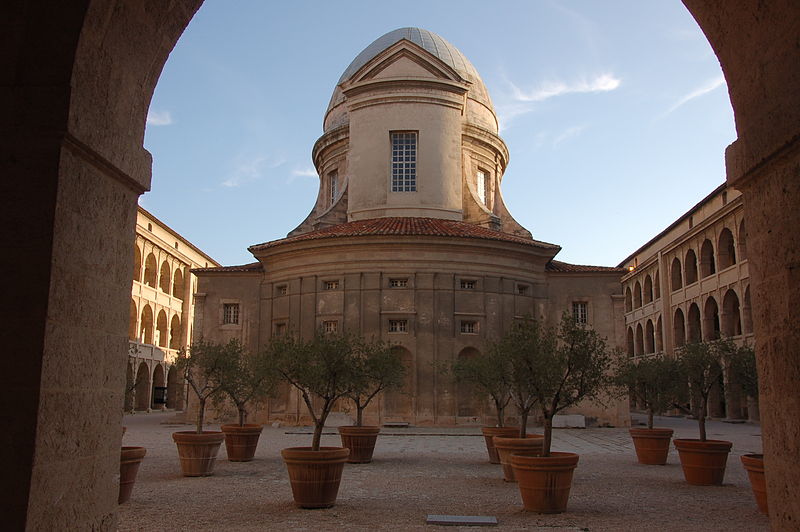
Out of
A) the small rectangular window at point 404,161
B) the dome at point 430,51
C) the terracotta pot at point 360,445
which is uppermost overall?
the dome at point 430,51

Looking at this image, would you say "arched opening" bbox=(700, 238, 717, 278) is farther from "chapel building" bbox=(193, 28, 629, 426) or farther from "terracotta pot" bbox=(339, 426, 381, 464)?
"terracotta pot" bbox=(339, 426, 381, 464)

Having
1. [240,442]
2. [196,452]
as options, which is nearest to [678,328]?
[240,442]

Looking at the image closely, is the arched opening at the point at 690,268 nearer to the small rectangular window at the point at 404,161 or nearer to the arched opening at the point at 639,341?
the arched opening at the point at 639,341

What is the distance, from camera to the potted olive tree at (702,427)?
13.3m

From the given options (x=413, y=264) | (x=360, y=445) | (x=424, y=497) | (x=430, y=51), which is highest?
(x=430, y=51)

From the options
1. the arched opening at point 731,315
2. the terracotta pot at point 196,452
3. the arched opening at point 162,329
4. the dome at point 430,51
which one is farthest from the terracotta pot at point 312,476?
the arched opening at point 162,329

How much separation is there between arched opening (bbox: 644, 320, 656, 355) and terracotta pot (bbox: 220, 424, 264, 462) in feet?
137

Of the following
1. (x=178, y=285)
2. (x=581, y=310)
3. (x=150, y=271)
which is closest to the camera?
(x=581, y=310)

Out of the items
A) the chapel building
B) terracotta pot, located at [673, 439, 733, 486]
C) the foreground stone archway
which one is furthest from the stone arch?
the foreground stone archway

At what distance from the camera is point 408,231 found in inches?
1163

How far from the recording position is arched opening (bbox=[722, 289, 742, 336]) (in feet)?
125

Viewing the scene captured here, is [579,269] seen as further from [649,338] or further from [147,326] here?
[147,326]

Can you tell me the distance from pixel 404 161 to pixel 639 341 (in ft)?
100

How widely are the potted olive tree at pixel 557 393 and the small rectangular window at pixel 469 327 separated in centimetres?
1607
